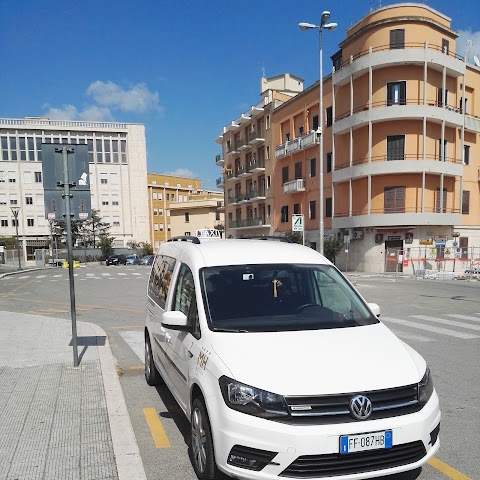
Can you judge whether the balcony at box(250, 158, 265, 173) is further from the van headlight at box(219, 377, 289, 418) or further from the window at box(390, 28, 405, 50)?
the van headlight at box(219, 377, 289, 418)

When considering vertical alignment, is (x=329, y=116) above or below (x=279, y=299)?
above

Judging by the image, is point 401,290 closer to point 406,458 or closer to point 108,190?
point 406,458

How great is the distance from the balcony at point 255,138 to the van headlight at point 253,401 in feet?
151

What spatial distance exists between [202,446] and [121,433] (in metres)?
1.14

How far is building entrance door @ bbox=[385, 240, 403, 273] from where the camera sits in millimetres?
29703

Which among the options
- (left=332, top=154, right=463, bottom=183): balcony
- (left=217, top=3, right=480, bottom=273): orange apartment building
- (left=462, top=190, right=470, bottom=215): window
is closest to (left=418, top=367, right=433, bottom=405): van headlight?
(left=217, top=3, right=480, bottom=273): orange apartment building

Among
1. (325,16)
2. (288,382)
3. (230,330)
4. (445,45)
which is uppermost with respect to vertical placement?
(445,45)

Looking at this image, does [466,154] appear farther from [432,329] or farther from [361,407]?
[361,407]

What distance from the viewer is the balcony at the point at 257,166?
156ft

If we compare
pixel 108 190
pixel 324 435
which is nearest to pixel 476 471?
→ pixel 324 435

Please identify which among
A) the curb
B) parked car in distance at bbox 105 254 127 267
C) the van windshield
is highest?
the van windshield

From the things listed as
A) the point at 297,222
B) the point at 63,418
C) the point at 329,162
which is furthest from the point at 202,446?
the point at 329,162

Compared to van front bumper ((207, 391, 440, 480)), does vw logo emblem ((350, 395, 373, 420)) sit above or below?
above

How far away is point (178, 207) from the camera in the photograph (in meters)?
84.1
